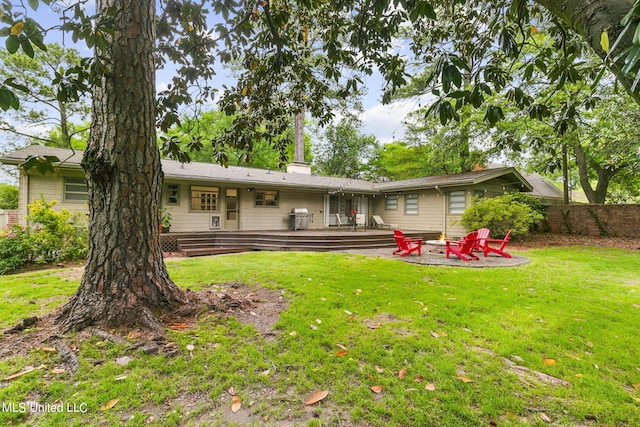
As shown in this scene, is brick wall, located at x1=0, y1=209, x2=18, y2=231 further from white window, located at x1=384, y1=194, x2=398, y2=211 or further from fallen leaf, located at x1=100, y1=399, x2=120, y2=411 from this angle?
white window, located at x1=384, y1=194, x2=398, y2=211

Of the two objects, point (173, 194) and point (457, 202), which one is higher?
point (173, 194)

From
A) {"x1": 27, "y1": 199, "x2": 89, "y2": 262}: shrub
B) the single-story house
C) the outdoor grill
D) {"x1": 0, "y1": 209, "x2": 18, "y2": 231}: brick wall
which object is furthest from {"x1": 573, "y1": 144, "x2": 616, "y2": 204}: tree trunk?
{"x1": 0, "y1": 209, "x2": 18, "y2": 231}: brick wall

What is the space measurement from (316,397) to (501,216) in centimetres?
1166

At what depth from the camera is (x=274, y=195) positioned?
557 inches

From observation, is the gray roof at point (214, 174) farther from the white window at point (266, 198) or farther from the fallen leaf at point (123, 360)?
the fallen leaf at point (123, 360)

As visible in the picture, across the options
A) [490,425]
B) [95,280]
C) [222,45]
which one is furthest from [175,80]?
[490,425]

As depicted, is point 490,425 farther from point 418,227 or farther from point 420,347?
point 418,227

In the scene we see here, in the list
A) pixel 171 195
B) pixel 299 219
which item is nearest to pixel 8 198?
pixel 171 195

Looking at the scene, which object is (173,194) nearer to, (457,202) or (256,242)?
(256,242)

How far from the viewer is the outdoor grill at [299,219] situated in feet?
46.2

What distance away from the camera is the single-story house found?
32.6 ft

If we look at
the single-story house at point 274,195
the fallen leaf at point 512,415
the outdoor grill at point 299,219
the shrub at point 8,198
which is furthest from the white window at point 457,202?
the shrub at point 8,198

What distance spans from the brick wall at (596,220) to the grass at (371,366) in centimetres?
1029

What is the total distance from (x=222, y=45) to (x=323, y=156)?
24.8m
